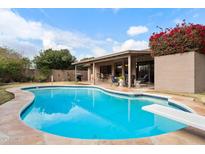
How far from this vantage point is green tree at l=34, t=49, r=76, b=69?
26.8 metres

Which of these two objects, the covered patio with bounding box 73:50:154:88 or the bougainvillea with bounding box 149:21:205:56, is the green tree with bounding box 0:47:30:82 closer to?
the covered patio with bounding box 73:50:154:88

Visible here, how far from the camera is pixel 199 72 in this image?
31.5 feet

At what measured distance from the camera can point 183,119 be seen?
3.67 m

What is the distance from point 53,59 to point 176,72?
22.2 metres

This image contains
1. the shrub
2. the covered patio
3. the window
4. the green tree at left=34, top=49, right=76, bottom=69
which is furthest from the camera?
the green tree at left=34, top=49, right=76, bottom=69

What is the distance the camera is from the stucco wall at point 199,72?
9336 millimetres

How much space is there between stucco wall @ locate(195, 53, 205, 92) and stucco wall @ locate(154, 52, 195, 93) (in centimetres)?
30

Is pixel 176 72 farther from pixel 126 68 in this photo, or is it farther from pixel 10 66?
pixel 10 66

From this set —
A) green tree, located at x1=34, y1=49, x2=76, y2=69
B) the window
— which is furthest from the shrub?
the window

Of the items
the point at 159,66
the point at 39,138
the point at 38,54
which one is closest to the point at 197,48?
the point at 159,66

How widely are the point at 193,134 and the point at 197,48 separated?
7.52 m

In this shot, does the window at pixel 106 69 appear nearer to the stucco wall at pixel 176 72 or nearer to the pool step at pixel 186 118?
the stucco wall at pixel 176 72
